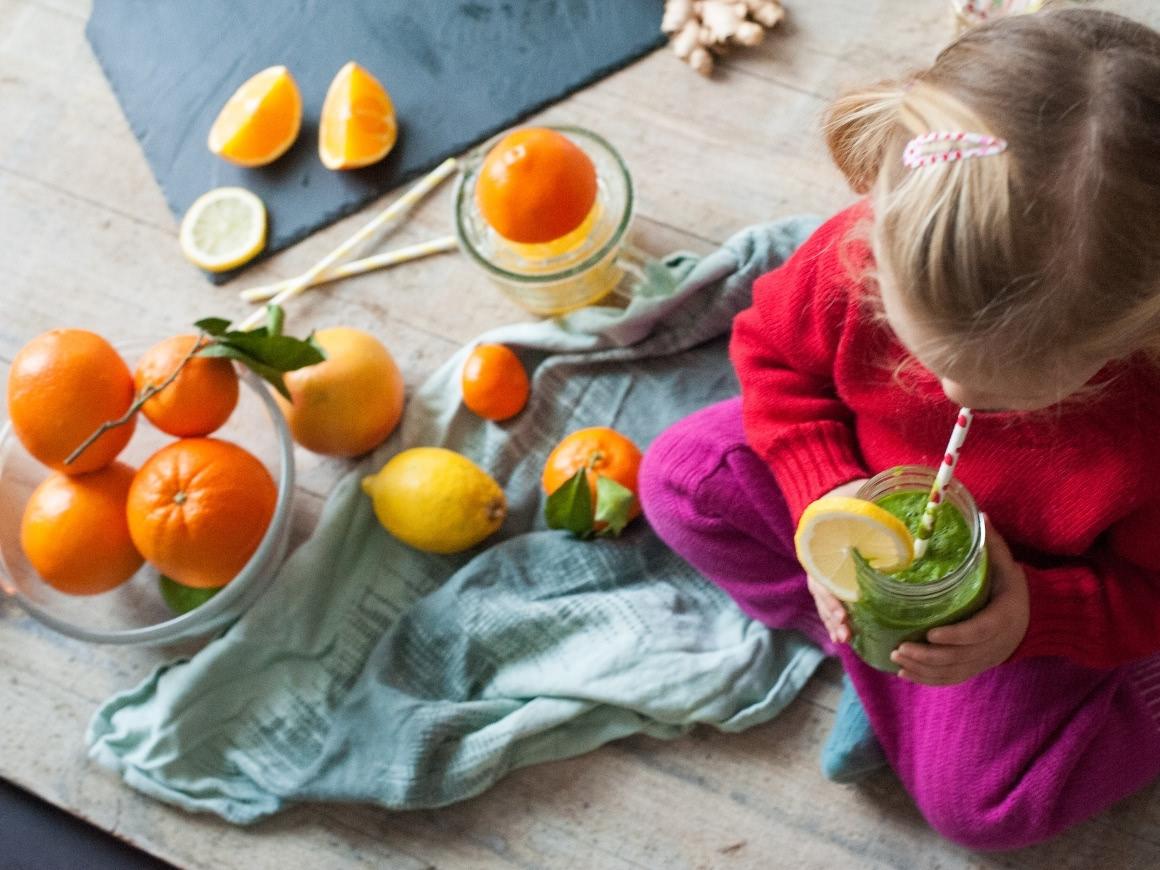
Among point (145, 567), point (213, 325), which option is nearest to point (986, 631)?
point (213, 325)

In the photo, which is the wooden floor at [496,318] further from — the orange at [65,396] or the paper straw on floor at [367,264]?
the orange at [65,396]

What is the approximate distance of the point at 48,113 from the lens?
1.39 m

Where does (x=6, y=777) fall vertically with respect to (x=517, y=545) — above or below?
below

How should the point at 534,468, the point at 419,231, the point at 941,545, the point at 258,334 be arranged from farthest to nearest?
the point at 419,231 < the point at 534,468 < the point at 258,334 < the point at 941,545

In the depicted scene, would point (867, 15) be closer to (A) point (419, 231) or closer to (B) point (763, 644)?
Answer: (A) point (419, 231)

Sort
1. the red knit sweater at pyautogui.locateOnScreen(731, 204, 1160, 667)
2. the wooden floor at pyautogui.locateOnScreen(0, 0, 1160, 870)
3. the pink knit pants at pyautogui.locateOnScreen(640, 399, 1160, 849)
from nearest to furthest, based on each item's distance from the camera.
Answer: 1. the red knit sweater at pyautogui.locateOnScreen(731, 204, 1160, 667)
2. the pink knit pants at pyautogui.locateOnScreen(640, 399, 1160, 849)
3. the wooden floor at pyautogui.locateOnScreen(0, 0, 1160, 870)

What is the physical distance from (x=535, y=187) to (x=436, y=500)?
310 millimetres

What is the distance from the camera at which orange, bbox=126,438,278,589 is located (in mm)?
1000

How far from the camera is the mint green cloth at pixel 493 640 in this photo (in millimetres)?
1058

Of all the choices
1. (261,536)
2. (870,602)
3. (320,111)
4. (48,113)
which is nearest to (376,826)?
(261,536)

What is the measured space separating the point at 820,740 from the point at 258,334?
644mm

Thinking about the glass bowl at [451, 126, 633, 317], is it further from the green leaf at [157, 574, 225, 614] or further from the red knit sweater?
the green leaf at [157, 574, 225, 614]

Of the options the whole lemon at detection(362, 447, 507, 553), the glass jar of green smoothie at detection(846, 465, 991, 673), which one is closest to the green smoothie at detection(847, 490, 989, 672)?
the glass jar of green smoothie at detection(846, 465, 991, 673)

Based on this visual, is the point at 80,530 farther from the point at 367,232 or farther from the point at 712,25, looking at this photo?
the point at 712,25
